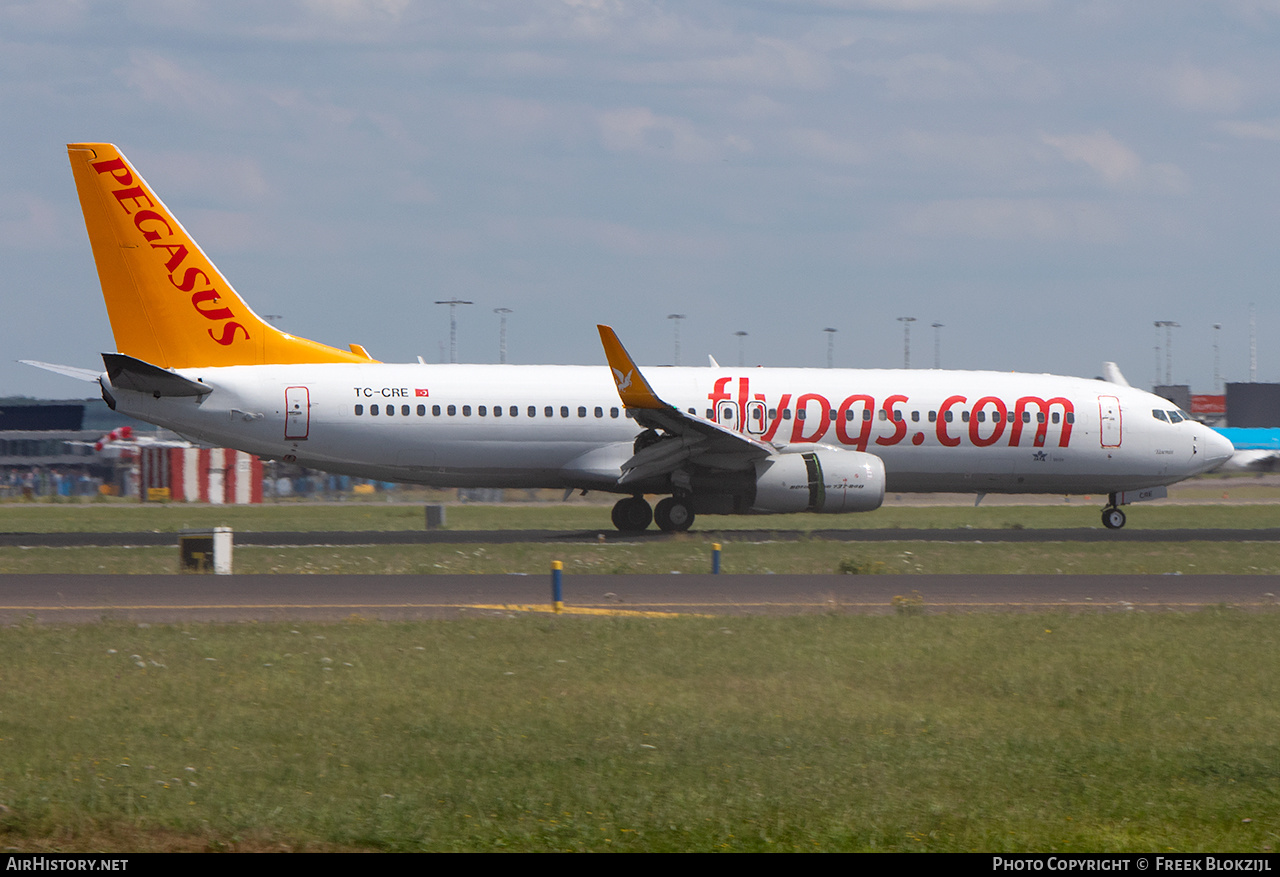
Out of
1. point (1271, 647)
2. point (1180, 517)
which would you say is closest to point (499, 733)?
point (1271, 647)

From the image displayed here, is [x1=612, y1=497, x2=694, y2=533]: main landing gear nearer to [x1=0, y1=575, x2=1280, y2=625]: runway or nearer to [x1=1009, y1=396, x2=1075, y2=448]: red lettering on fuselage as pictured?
[x1=1009, y1=396, x2=1075, y2=448]: red lettering on fuselage

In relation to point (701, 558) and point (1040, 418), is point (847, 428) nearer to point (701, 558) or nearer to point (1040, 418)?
point (1040, 418)

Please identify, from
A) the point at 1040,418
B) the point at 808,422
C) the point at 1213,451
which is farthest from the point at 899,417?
the point at 1213,451

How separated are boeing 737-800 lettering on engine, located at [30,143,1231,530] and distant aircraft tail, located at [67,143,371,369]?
0.03 meters

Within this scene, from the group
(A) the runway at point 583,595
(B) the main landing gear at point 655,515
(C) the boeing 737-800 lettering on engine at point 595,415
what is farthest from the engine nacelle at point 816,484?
(A) the runway at point 583,595

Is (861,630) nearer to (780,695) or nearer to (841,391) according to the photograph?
(780,695)

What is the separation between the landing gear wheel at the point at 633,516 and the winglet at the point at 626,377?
3774 millimetres

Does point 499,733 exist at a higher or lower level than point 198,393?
lower

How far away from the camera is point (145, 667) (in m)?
11.9

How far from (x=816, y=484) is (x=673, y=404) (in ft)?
13.5

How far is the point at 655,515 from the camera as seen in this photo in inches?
1196

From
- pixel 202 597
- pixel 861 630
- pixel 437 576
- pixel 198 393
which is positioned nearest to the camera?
pixel 861 630

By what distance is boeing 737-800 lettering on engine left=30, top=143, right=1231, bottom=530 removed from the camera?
28031 millimetres
